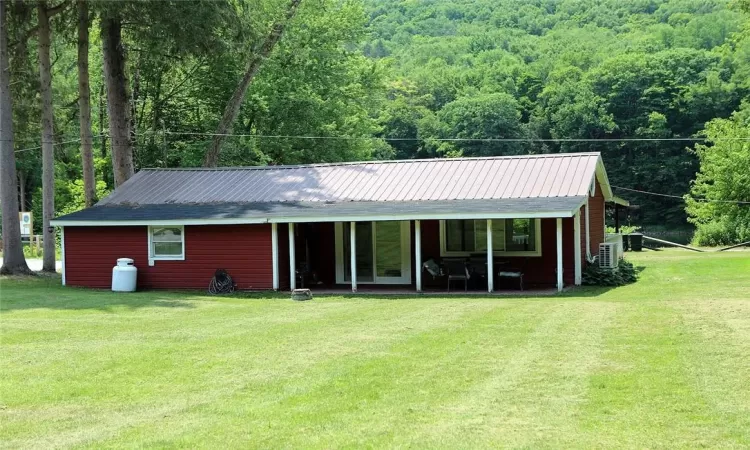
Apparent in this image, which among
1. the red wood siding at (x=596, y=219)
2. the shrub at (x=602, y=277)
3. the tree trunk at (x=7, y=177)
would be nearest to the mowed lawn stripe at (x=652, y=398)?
the shrub at (x=602, y=277)

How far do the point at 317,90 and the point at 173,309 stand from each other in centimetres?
2577

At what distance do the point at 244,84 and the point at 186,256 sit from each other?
13.8 meters

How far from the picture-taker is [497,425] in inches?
241

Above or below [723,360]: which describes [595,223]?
above

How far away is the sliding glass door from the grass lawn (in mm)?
5980

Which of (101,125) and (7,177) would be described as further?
(101,125)

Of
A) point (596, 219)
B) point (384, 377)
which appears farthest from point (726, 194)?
point (384, 377)

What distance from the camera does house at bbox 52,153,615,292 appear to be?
18734 millimetres

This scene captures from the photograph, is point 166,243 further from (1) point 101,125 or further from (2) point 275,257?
(1) point 101,125

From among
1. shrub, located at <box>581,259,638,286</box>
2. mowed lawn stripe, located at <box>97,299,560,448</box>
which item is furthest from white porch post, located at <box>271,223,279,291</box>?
mowed lawn stripe, located at <box>97,299,560,448</box>

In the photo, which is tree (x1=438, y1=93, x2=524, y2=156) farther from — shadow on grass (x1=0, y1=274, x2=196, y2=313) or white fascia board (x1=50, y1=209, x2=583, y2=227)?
shadow on grass (x1=0, y1=274, x2=196, y2=313)

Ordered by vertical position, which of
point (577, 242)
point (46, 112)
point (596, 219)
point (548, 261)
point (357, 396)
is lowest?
point (357, 396)

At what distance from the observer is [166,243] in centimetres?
2016

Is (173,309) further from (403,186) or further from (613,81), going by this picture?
(613,81)
